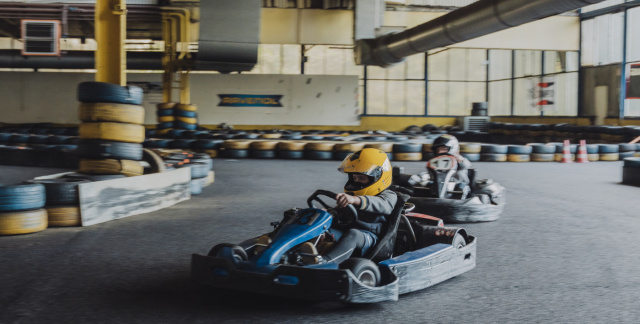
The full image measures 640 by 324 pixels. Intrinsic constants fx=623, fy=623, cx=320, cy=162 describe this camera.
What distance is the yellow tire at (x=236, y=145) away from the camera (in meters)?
14.5

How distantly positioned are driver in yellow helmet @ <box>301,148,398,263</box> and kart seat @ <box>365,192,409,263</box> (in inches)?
1.3

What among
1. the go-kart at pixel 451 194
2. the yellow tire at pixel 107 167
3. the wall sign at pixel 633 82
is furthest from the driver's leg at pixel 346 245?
the wall sign at pixel 633 82

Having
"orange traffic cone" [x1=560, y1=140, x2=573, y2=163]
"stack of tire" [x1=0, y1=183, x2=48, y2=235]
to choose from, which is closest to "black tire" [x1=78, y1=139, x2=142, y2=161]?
"stack of tire" [x1=0, y1=183, x2=48, y2=235]

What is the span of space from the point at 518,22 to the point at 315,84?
11229 mm

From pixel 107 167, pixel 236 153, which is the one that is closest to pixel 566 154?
pixel 236 153

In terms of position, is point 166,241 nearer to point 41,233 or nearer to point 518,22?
point 41,233

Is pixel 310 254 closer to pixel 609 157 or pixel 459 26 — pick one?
pixel 459 26

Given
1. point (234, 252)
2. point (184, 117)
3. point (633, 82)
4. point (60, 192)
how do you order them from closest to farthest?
point (234, 252), point (60, 192), point (184, 117), point (633, 82)

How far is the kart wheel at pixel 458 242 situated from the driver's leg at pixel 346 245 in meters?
0.68

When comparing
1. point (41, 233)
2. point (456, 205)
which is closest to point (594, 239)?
point (456, 205)

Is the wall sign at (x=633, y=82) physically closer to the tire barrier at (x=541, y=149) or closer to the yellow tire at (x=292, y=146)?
the tire barrier at (x=541, y=149)

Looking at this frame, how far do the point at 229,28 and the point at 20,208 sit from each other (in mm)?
11624

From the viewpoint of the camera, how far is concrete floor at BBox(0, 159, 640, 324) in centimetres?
308

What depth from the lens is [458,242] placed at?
395 cm
